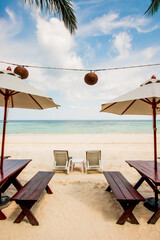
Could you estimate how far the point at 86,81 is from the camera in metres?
3.85

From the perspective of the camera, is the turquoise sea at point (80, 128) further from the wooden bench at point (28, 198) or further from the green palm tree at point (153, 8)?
the wooden bench at point (28, 198)

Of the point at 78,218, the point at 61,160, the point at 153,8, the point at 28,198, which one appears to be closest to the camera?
the point at 28,198

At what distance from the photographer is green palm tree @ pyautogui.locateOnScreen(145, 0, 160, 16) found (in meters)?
4.78

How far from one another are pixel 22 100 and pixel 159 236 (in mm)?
4328

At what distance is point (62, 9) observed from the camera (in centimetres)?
426

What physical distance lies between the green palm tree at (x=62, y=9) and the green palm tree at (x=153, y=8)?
3.06 metres

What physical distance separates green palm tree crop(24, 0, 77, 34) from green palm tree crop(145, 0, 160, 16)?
3.06 meters

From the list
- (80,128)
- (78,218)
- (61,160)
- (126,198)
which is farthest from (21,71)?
(80,128)

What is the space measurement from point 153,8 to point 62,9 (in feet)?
12.0

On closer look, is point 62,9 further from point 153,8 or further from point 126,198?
point 126,198

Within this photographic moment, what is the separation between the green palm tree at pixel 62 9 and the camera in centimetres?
396

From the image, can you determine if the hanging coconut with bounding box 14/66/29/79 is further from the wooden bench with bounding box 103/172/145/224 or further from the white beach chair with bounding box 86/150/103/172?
the wooden bench with bounding box 103/172/145/224

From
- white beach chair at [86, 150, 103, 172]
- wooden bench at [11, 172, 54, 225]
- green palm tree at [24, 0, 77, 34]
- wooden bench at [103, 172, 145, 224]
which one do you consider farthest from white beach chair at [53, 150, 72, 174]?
green palm tree at [24, 0, 77, 34]

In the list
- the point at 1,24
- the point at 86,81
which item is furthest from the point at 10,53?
the point at 86,81
